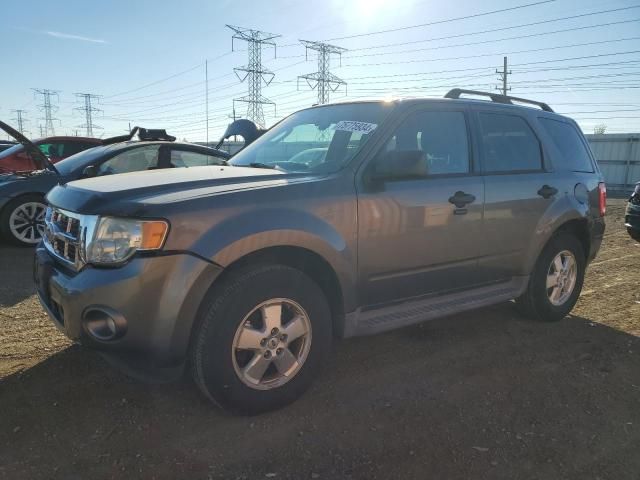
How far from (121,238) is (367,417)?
1.67 meters

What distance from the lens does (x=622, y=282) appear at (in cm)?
599

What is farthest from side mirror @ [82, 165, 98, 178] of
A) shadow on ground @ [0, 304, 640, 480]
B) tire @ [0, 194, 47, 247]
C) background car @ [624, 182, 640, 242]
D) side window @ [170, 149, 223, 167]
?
background car @ [624, 182, 640, 242]

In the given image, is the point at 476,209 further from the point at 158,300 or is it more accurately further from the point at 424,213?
the point at 158,300

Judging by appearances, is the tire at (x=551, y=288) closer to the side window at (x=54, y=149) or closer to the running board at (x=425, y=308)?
the running board at (x=425, y=308)

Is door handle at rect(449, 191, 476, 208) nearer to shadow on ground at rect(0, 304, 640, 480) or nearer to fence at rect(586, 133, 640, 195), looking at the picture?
shadow on ground at rect(0, 304, 640, 480)

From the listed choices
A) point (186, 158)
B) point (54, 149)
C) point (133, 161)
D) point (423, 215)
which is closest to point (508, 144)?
point (423, 215)

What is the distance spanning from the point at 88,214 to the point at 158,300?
0.60 m

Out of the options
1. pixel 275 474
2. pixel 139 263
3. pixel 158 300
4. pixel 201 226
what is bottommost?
pixel 275 474

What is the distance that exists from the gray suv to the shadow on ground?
30 cm

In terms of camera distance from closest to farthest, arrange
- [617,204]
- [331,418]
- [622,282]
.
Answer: [331,418], [622,282], [617,204]

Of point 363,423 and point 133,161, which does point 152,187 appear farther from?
point 133,161

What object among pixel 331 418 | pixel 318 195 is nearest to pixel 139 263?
pixel 318 195

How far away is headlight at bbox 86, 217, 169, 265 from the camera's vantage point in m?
2.50

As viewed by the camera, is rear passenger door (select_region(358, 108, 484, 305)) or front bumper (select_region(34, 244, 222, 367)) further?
rear passenger door (select_region(358, 108, 484, 305))
